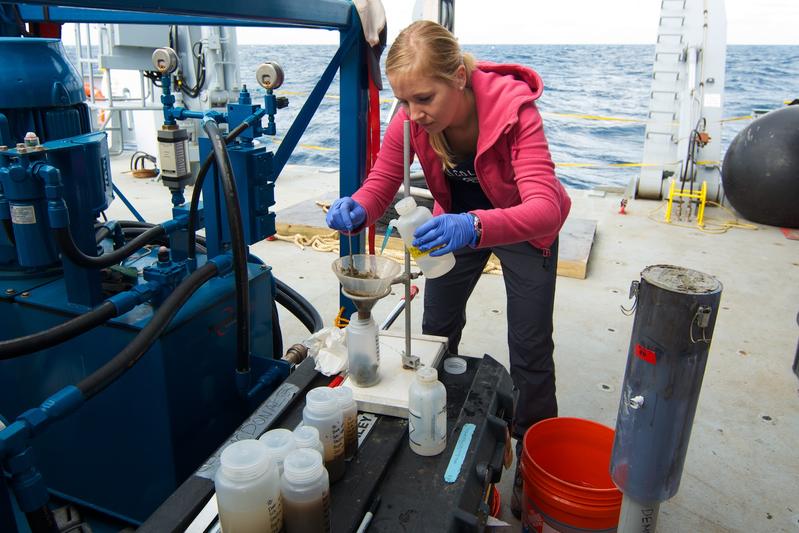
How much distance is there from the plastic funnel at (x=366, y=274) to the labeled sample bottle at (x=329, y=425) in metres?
0.28

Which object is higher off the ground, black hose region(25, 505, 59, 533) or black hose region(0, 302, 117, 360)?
black hose region(0, 302, 117, 360)

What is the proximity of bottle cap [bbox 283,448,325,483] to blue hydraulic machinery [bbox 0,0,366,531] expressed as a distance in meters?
0.59

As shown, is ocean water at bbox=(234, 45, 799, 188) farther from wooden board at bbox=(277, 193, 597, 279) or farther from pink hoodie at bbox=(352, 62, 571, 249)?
pink hoodie at bbox=(352, 62, 571, 249)

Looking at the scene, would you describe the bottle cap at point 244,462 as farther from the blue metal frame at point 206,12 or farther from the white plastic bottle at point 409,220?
the blue metal frame at point 206,12

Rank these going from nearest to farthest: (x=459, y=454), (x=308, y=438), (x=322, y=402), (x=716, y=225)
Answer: (x=308, y=438)
(x=322, y=402)
(x=459, y=454)
(x=716, y=225)

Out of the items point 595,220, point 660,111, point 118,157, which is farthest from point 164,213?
point 660,111

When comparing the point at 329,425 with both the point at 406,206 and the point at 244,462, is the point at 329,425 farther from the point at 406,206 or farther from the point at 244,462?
the point at 406,206

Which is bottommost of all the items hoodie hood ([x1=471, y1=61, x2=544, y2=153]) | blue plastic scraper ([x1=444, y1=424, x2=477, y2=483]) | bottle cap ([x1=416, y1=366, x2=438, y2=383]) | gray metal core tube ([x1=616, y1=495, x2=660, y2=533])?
gray metal core tube ([x1=616, y1=495, x2=660, y2=533])

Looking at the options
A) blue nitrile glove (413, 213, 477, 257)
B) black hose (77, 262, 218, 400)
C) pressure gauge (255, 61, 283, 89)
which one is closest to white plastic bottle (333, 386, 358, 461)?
blue nitrile glove (413, 213, 477, 257)

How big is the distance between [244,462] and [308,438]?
156 mm

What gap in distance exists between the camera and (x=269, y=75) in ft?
6.48

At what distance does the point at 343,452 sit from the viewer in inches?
47.3

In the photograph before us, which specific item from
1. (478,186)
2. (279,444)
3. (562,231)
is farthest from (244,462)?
(562,231)

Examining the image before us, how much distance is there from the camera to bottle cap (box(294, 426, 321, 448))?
1062 millimetres
